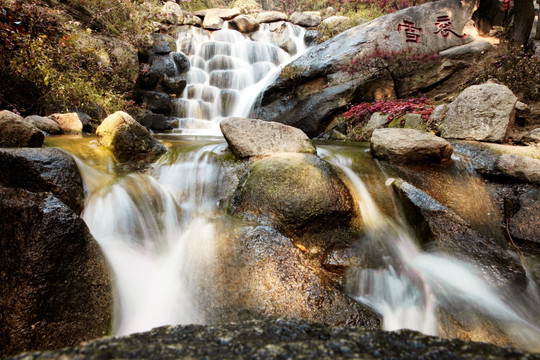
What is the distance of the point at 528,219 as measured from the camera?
360 centimetres

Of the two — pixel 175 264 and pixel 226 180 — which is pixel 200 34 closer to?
pixel 226 180

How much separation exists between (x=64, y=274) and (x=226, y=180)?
97.0 inches

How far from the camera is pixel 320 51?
32.3 feet

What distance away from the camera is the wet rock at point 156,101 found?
30.8 feet

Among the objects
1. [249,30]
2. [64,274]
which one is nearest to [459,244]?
[64,274]

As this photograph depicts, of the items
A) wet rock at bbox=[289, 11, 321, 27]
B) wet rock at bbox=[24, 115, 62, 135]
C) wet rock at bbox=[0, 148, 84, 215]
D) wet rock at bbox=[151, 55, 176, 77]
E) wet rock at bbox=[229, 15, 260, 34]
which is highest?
wet rock at bbox=[289, 11, 321, 27]

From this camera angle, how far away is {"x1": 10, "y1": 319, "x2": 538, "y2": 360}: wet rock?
0.79 m

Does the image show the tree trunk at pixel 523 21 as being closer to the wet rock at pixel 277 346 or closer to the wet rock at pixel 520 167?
the wet rock at pixel 520 167

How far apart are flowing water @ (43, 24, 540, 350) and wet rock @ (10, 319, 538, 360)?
4.91 ft

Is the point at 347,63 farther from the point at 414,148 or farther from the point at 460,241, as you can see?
the point at 460,241

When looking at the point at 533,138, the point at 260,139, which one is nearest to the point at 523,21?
the point at 533,138

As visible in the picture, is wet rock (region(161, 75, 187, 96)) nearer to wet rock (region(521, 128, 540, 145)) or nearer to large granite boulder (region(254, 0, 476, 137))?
large granite boulder (region(254, 0, 476, 137))

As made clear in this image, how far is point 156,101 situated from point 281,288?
9.21 m

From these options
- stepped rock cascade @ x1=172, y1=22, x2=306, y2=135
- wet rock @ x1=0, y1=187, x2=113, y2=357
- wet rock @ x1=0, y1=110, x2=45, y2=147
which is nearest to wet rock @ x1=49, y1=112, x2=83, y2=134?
wet rock @ x1=0, y1=110, x2=45, y2=147
